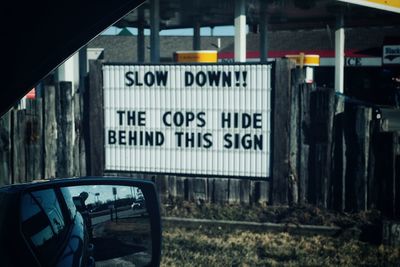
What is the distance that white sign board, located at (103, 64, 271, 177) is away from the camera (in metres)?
9.38

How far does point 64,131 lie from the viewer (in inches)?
383

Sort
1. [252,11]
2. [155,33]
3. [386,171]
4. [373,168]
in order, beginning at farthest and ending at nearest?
[252,11], [155,33], [373,168], [386,171]

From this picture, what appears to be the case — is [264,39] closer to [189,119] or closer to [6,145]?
[189,119]

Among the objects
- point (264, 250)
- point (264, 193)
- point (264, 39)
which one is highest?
point (264, 39)

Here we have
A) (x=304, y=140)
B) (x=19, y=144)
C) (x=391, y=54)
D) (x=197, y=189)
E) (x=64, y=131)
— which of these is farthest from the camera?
(x=391, y=54)

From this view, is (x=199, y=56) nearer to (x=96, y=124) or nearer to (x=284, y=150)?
(x=96, y=124)

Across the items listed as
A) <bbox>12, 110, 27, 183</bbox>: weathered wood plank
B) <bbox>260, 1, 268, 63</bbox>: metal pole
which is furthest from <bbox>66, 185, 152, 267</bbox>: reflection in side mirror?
<bbox>260, 1, 268, 63</bbox>: metal pole

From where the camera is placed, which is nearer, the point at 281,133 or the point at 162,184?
the point at 281,133

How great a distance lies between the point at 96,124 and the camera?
392 inches

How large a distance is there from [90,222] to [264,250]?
5115 mm

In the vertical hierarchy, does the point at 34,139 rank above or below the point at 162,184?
above

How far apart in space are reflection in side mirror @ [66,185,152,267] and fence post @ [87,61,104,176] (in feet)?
24.1

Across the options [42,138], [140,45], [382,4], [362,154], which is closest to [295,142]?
[362,154]

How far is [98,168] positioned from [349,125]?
13.9 feet
